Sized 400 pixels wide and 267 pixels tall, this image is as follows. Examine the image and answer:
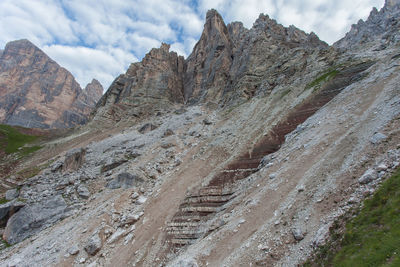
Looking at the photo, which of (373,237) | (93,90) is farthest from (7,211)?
(93,90)

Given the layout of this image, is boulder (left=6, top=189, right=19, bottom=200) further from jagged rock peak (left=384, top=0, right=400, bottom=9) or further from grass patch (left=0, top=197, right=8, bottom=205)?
jagged rock peak (left=384, top=0, right=400, bottom=9)

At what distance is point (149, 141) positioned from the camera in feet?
123

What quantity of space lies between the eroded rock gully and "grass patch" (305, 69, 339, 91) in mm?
346

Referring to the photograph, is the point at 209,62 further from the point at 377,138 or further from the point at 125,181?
the point at 377,138

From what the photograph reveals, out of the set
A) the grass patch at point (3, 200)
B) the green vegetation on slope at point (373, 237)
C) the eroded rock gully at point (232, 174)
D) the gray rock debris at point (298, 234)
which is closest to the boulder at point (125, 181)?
the eroded rock gully at point (232, 174)

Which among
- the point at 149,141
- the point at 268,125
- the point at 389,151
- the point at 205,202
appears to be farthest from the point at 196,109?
the point at 389,151

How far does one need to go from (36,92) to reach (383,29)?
187 m

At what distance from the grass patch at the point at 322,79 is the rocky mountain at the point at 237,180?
0.74 ft

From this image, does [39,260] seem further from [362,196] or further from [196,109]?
[196,109]

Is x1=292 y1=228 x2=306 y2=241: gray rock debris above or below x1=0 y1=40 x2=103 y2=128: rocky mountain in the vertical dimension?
below

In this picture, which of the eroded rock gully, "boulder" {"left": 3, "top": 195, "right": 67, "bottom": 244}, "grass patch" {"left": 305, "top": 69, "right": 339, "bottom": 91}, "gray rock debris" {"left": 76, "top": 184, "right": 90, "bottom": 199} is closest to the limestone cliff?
"gray rock debris" {"left": 76, "top": 184, "right": 90, "bottom": 199}

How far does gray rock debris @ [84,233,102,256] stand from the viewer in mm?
16484

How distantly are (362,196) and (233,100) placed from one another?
3838cm

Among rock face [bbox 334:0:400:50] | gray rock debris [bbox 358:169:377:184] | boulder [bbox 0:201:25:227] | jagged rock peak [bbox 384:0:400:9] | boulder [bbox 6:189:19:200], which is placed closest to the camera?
gray rock debris [bbox 358:169:377:184]
